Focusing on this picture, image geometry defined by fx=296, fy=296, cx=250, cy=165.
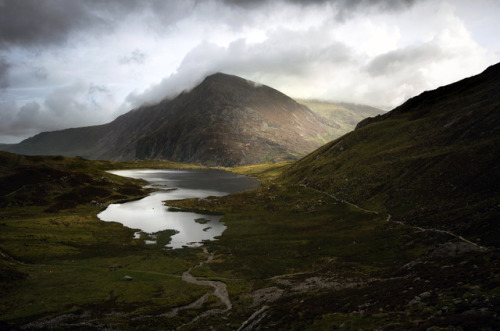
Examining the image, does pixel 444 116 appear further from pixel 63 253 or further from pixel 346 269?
pixel 63 253

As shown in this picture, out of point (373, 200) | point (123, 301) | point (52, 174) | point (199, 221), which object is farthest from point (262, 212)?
point (52, 174)

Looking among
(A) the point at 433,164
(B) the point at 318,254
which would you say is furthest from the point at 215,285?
(A) the point at 433,164

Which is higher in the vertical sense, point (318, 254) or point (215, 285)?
point (318, 254)

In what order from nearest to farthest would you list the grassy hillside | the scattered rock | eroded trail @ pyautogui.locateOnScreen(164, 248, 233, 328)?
the scattered rock < eroded trail @ pyautogui.locateOnScreen(164, 248, 233, 328) < the grassy hillside

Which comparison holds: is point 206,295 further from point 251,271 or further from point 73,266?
point 73,266

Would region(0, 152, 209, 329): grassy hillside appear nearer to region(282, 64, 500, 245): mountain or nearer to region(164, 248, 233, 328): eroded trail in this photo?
region(164, 248, 233, 328): eroded trail

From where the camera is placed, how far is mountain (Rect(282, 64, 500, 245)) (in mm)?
67500

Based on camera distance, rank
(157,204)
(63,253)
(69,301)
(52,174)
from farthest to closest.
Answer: (52,174)
(157,204)
(63,253)
(69,301)

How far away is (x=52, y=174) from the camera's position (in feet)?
581

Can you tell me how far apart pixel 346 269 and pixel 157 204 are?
407 ft

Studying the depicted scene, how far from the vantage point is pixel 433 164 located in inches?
3802

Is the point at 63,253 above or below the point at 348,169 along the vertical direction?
below

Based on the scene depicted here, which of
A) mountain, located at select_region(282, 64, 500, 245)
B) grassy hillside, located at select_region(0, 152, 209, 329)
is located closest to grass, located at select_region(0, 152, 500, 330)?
grassy hillside, located at select_region(0, 152, 209, 329)

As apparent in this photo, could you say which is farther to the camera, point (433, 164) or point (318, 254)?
point (433, 164)
